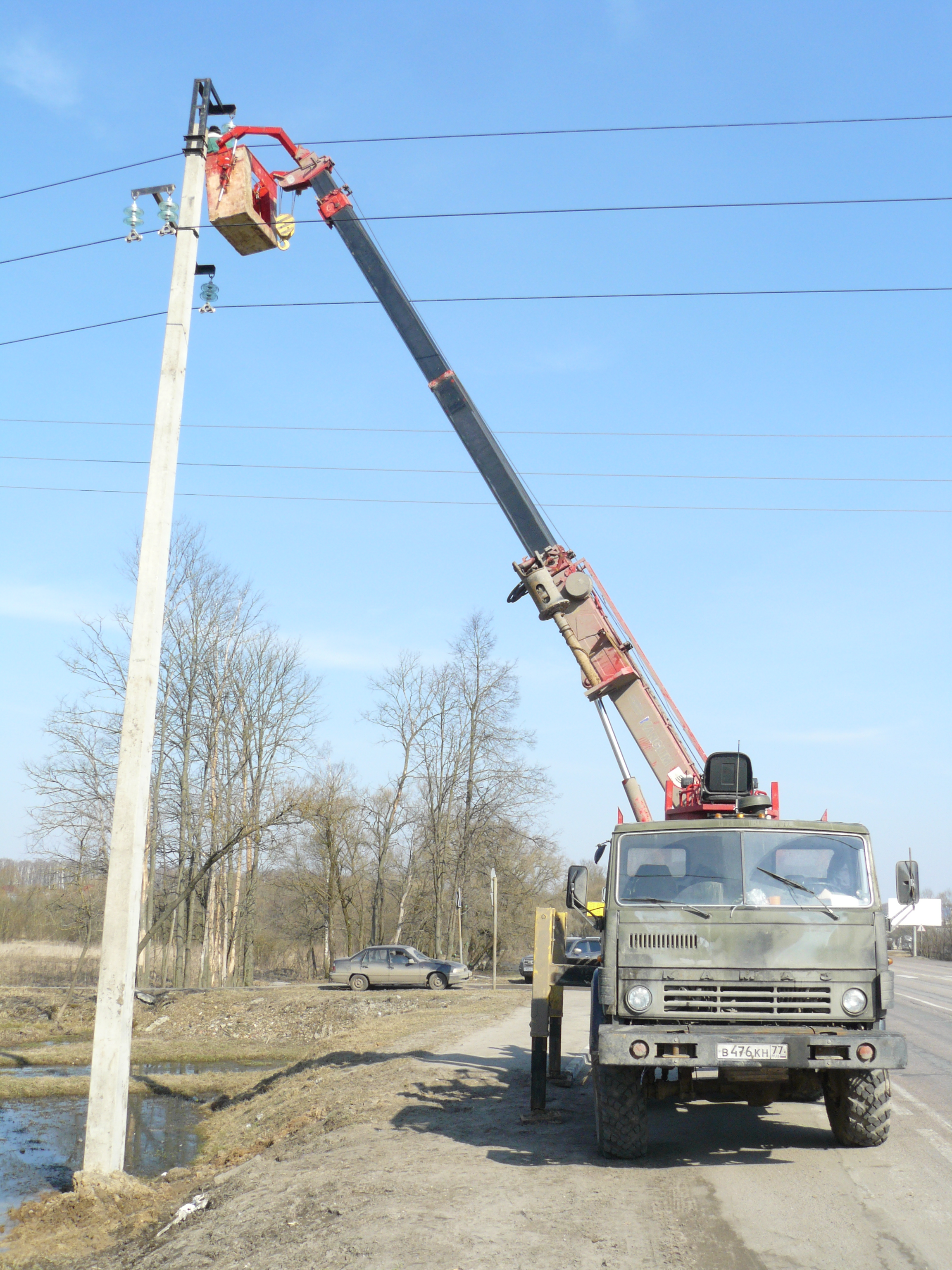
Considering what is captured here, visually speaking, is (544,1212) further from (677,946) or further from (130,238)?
(130,238)

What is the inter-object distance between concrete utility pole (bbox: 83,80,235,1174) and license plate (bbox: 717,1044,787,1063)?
4542mm

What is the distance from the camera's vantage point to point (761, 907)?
7184 mm

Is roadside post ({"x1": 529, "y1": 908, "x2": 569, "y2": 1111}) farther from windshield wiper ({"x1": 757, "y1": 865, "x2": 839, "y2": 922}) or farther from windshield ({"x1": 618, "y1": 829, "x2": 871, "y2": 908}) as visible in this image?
windshield wiper ({"x1": 757, "y1": 865, "x2": 839, "y2": 922})

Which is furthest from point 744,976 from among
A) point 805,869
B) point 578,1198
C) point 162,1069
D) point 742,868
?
point 162,1069

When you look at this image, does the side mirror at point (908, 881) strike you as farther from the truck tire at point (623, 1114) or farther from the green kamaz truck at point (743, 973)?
the truck tire at point (623, 1114)

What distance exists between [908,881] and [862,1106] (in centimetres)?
182

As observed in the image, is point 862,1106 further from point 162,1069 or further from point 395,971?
point 395,971

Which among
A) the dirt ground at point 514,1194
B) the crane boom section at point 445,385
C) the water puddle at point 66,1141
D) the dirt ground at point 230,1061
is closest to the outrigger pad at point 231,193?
the crane boom section at point 445,385

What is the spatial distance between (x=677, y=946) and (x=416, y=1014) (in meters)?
16.0

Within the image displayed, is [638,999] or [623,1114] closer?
[638,999]

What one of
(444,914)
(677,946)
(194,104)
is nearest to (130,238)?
(194,104)

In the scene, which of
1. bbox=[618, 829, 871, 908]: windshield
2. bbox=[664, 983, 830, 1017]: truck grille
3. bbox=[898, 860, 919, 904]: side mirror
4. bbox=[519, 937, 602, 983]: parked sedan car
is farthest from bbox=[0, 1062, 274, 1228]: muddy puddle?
bbox=[898, 860, 919, 904]: side mirror

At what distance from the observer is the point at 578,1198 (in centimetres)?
620

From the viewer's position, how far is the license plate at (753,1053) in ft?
21.5
